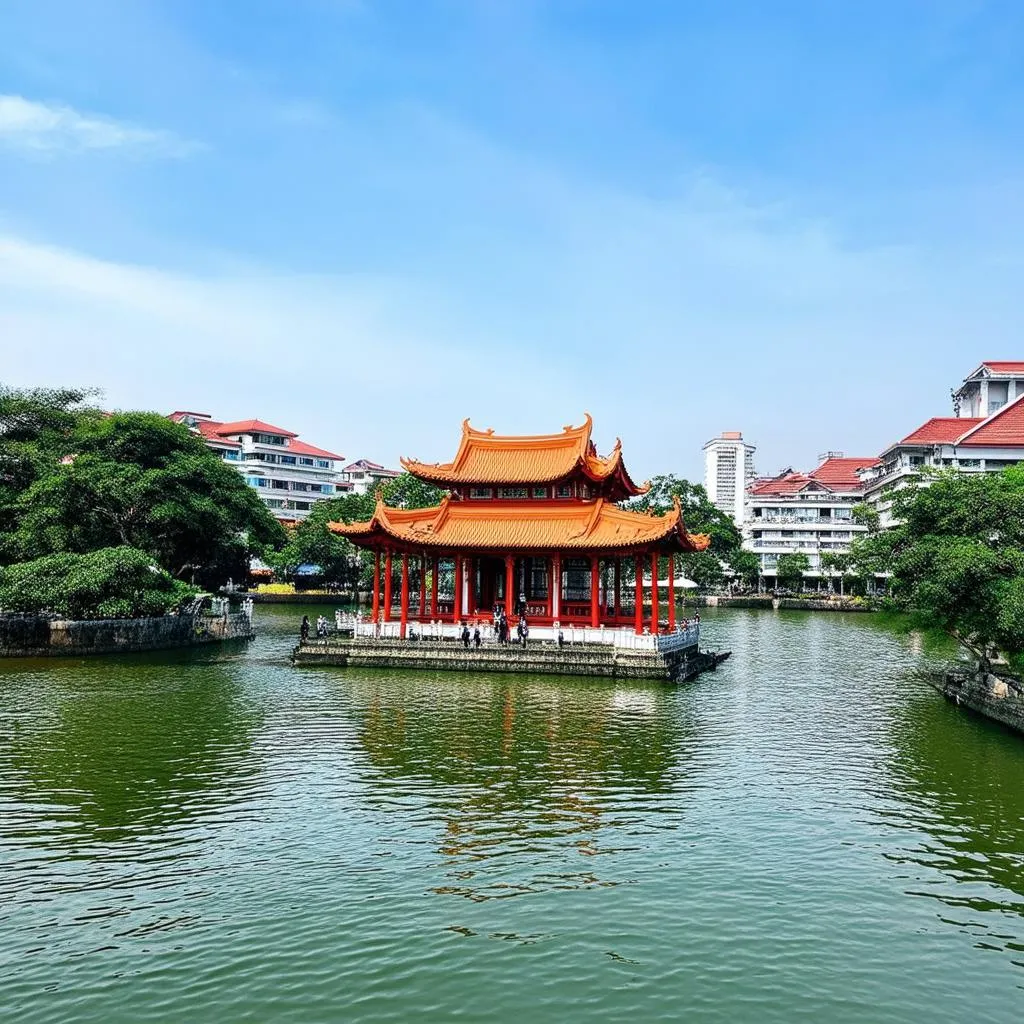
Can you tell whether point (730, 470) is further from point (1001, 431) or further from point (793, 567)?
point (1001, 431)

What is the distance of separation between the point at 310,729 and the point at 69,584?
17.5 m

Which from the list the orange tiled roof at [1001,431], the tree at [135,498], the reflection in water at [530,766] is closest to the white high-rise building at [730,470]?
the orange tiled roof at [1001,431]

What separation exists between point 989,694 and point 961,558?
158 inches

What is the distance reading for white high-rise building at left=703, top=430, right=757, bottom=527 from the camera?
571ft

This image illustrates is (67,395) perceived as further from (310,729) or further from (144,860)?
(144,860)

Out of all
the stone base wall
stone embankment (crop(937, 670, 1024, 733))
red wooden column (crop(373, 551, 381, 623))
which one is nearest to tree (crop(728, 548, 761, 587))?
red wooden column (crop(373, 551, 381, 623))

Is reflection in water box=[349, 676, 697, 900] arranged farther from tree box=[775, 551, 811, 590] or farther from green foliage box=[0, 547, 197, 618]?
tree box=[775, 551, 811, 590]

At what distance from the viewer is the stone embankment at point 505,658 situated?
1286 inches

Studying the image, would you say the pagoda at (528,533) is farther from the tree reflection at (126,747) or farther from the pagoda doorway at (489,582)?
the tree reflection at (126,747)

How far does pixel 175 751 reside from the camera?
2052cm

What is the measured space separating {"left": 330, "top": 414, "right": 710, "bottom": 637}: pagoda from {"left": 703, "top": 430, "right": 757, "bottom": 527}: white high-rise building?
13647 cm

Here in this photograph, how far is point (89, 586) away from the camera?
36094mm

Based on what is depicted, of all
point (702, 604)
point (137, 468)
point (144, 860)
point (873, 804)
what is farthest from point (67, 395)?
point (702, 604)

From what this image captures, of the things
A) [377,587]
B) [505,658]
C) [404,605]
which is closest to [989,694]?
[505,658]
